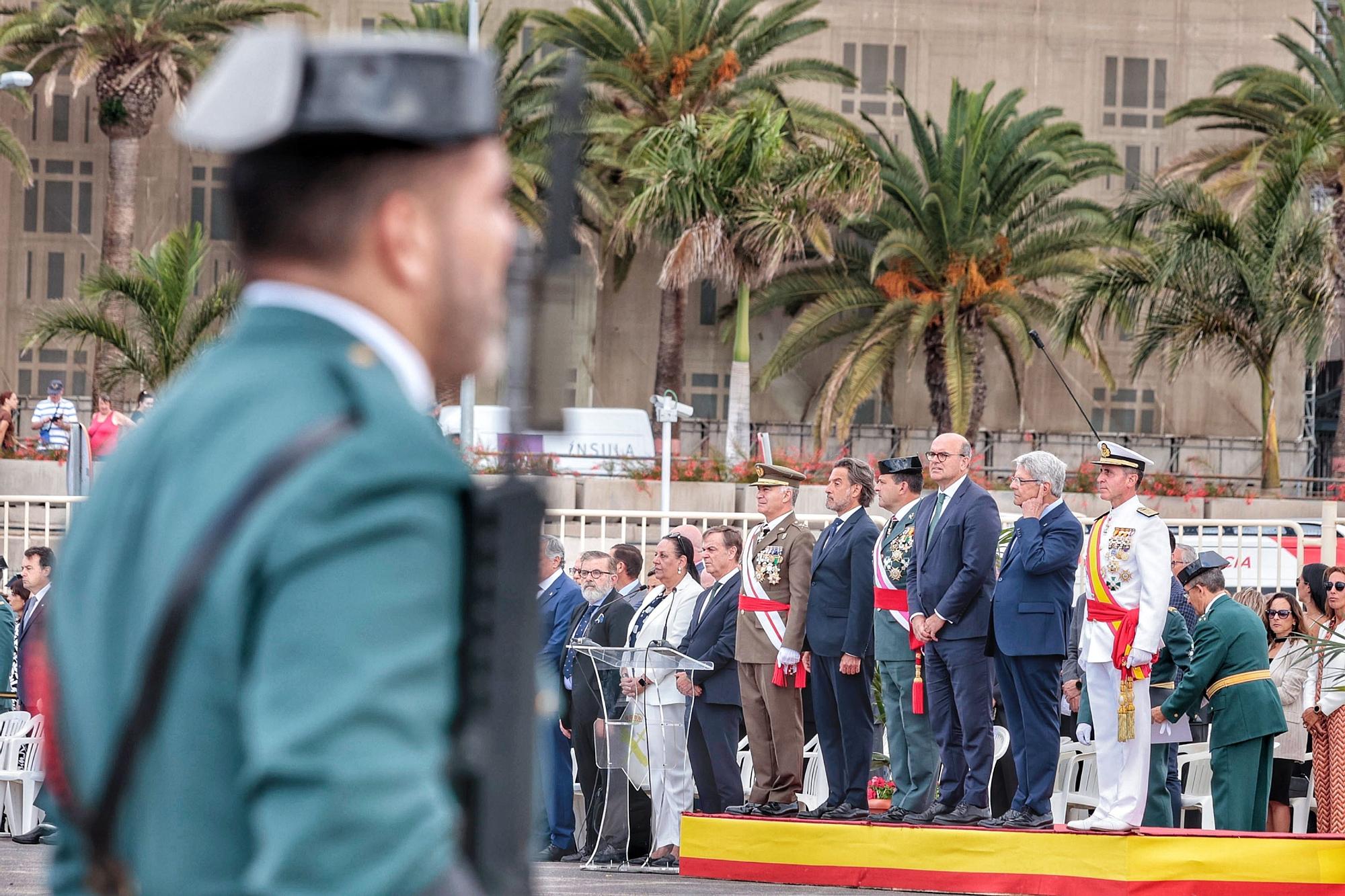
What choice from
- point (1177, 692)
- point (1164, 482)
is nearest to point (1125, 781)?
point (1177, 692)

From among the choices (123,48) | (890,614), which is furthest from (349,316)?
(123,48)

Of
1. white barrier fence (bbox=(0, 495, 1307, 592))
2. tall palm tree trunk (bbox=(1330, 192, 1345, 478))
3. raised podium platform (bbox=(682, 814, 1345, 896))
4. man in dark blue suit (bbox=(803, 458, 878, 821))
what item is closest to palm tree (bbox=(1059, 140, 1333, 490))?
tall palm tree trunk (bbox=(1330, 192, 1345, 478))

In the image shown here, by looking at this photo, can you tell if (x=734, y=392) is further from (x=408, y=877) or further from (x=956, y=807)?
(x=408, y=877)

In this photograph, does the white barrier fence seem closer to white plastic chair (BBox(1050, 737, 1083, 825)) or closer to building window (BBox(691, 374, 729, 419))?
white plastic chair (BBox(1050, 737, 1083, 825))

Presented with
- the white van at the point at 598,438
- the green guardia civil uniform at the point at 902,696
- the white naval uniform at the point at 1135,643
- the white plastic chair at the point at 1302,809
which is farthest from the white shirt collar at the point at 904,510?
the white van at the point at 598,438

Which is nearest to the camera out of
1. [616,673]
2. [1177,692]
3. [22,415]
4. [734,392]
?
[1177,692]

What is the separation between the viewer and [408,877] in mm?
1321

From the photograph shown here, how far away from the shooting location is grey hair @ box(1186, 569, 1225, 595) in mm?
10062

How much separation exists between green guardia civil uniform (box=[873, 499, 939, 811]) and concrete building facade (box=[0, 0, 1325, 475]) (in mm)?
22464

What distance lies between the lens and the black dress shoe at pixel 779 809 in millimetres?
10164

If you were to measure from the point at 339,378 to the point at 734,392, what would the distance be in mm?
27356

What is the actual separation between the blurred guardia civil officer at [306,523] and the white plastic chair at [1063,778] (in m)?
10.2

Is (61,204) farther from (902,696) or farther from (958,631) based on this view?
(958,631)

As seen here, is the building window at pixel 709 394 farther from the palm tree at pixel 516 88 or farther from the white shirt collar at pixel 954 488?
the white shirt collar at pixel 954 488
